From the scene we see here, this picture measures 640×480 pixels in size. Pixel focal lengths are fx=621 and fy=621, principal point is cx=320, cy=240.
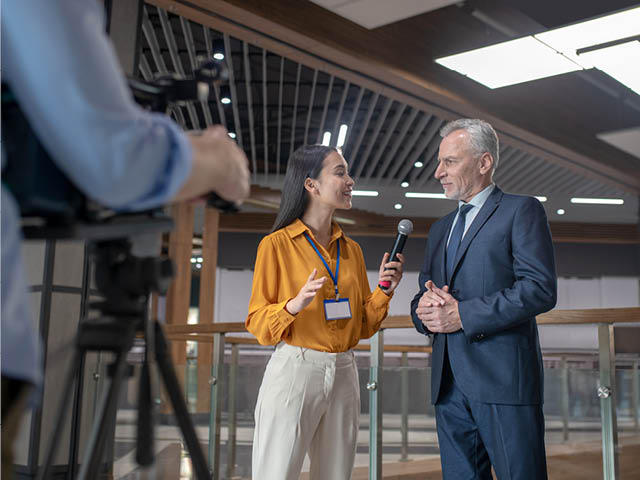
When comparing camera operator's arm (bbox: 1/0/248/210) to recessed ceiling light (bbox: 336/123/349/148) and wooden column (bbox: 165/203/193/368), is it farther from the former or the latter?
wooden column (bbox: 165/203/193/368)

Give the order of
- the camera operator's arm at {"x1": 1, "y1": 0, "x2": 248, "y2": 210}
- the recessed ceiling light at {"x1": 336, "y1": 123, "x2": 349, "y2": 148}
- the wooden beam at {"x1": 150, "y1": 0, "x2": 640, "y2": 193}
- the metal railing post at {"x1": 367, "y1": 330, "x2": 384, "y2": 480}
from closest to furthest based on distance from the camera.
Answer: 1. the camera operator's arm at {"x1": 1, "y1": 0, "x2": 248, "y2": 210}
2. the metal railing post at {"x1": 367, "y1": 330, "x2": 384, "y2": 480}
3. the wooden beam at {"x1": 150, "y1": 0, "x2": 640, "y2": 193}
4. the recessed ceiling light at {"x1": 336, "y1": 123, "x2": 349, "y2": 148}

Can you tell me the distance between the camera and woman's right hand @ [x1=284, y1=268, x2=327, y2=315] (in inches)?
78.1

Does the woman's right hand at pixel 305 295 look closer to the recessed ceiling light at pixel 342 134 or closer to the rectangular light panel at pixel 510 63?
the rectangular light panel at pixel 510 63

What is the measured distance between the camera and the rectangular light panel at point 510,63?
5.73m

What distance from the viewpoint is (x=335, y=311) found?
2.15 metres

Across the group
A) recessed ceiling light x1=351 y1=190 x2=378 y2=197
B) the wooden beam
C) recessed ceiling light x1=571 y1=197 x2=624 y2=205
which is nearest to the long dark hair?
the wooden beam

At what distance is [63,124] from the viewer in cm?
71

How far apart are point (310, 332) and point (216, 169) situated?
137cm

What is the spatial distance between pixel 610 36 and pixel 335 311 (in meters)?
4.37

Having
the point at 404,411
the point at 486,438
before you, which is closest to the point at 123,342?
the point at 486,438

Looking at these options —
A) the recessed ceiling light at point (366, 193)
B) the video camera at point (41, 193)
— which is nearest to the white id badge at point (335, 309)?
the video camera at point (41, 193)

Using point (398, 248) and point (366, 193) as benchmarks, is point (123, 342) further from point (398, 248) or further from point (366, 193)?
point (366, 193)

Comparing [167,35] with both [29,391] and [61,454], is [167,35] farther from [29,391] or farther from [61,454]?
[29,391]

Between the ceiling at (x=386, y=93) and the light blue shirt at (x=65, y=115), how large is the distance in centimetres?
441
